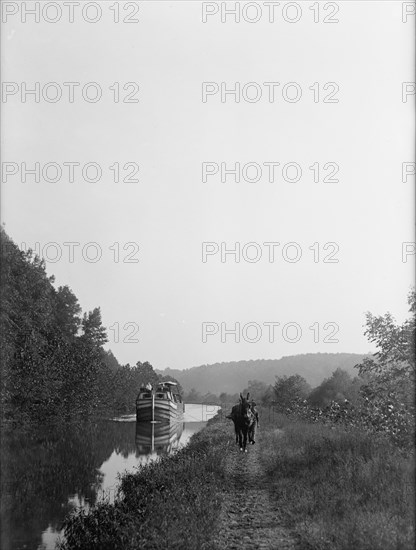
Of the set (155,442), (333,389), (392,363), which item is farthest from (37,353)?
(333,389)

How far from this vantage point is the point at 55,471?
22.8 meters

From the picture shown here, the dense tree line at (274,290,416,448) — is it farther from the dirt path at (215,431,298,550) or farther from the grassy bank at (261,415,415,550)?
the dirt path at (215,431,298,550)

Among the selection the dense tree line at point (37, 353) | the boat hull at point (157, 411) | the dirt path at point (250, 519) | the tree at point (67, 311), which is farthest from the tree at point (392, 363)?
the tree at point (67, 311)

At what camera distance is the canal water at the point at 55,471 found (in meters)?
14.0

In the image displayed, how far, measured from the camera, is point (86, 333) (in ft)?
234

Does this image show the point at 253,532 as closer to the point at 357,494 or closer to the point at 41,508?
the point at 357,494

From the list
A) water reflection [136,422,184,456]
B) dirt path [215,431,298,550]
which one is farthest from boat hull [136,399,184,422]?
dirt path [215,431,298,550]

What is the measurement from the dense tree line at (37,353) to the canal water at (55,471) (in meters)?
2.81

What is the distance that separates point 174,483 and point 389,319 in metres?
7.20

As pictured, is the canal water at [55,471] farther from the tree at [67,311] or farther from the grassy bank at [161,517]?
the tree at [67,311]

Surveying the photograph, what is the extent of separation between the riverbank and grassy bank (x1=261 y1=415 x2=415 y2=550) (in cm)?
2

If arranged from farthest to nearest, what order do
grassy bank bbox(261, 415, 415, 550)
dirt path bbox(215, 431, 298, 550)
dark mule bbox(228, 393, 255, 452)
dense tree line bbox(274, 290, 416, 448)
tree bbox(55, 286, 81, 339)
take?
tree bbox(55, 286, 81, 339)
dark mule bbox(228, 393, 255, 452)
dense tree line bbox(274, 290, 416, 448)
dirt path bbox(215, 431, 298, 550)
grassy bank bbox(261, 415, 415, 550)

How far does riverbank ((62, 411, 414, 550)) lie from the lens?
349 inches

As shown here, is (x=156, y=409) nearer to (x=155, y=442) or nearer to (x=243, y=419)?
(x=155, y=442)
